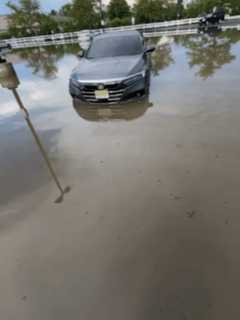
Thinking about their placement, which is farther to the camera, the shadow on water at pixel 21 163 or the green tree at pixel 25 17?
the green tree at pixel 25 17

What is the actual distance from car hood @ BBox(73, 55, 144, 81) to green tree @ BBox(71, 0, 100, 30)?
27.8m

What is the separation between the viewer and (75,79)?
4805mm

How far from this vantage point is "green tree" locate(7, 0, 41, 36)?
29.2 meters

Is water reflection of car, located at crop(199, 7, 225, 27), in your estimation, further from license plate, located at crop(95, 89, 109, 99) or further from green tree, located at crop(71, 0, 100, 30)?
license plate, located at crop(95, 89, 109, 99)

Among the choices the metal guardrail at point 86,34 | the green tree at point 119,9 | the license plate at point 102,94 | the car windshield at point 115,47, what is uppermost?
the car windshield at point 115,47

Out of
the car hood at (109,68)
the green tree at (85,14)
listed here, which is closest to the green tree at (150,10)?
the green tree at (85,14)

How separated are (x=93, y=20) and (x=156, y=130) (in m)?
30.4

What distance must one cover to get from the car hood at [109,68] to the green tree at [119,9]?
1108 inches

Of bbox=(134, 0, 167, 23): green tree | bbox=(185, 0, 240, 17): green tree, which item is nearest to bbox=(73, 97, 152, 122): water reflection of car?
bbox=(134, 0, 167, 23): green tree

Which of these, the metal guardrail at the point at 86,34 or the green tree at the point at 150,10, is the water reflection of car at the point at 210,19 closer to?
the metal guardrail at the point at 86,34

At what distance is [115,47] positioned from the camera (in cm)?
573

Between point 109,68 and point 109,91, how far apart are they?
58 centimetres

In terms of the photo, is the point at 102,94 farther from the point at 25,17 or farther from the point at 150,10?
the point at 25,17

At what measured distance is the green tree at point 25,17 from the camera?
29.2m
